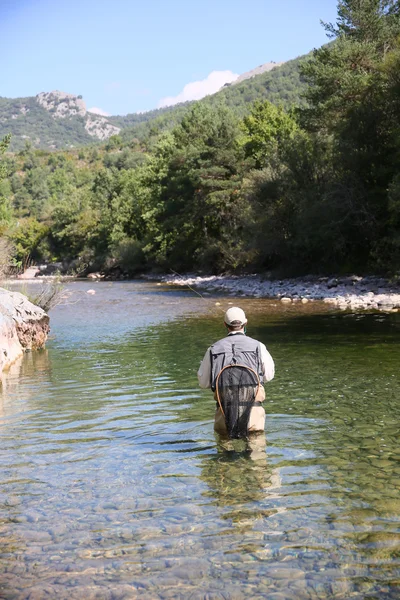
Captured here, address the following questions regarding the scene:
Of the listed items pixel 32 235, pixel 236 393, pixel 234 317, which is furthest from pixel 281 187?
pixel 32 235

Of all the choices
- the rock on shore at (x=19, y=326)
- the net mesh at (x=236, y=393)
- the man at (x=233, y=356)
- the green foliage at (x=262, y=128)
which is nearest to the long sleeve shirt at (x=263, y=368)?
the man at (x=233, y=356)

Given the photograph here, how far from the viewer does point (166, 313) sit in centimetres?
2623

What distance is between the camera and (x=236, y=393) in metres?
6.93

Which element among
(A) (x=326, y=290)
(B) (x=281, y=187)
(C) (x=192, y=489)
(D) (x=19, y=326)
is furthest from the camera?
(B) (x=281, y=187)

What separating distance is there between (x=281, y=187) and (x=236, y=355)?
3489 cm

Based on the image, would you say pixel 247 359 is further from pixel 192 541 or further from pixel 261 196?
pixel 261 196

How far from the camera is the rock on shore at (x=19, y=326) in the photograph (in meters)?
15.7

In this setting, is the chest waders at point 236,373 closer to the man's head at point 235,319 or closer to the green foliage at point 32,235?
the man's head at point 235,319

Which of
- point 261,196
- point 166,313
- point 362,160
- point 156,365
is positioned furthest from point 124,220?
point 156,365

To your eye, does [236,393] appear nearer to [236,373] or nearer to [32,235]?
[236,373]

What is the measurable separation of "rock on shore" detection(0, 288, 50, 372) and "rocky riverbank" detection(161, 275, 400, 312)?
13.2m

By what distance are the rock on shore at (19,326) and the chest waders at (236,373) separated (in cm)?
951

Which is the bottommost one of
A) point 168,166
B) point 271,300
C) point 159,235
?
point 271,300

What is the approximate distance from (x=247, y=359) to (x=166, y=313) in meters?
19.4
